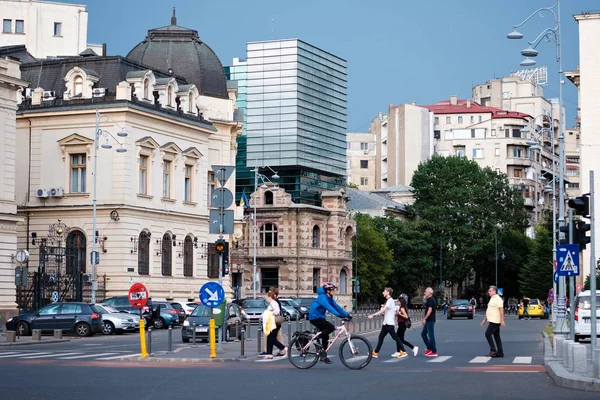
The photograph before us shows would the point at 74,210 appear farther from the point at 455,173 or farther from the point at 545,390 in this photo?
the point at 455,173

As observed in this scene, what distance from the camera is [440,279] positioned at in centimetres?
11338

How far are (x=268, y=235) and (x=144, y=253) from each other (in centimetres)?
3537

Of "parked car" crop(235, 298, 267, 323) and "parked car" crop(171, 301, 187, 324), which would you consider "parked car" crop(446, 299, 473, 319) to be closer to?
"parked car" crop(235, 298, 267, 323)

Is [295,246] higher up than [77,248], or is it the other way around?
[295,246]

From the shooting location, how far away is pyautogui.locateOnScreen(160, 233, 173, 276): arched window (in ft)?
219

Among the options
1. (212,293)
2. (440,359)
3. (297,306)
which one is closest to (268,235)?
(297,306)

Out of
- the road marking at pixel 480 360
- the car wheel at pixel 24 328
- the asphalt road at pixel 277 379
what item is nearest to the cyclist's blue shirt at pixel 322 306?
the asphalt road at pixel 277 379

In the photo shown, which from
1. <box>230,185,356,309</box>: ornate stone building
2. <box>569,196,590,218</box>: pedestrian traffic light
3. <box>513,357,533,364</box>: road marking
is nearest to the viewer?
<box>569,196,590,218</box>: pedestrian traffic light

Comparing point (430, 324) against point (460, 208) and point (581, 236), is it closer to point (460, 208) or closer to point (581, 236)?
point (581, 236)

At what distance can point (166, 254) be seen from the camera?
6719 centimetres

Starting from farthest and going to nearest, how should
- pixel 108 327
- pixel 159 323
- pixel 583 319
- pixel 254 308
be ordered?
pixel 254 308, pixel 159 323, pixel 108 327, pixel 583 319

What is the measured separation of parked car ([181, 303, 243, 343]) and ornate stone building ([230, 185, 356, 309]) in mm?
53275

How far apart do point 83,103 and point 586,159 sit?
35.1 m

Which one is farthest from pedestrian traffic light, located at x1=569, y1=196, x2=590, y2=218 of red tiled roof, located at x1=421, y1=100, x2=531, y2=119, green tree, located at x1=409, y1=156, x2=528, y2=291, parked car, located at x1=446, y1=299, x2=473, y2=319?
red tiled roof, located at x1=421, y1=100, x2=531, y2=119
